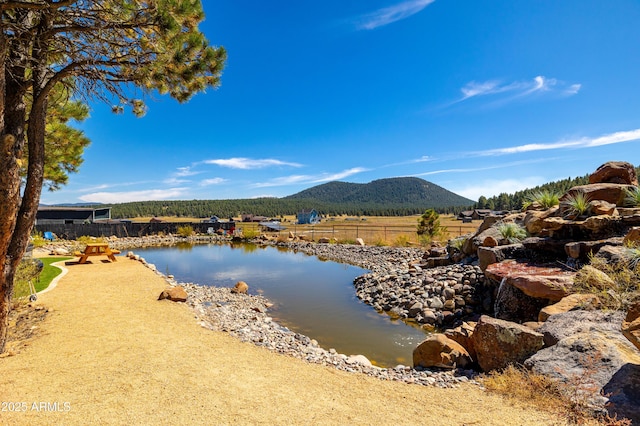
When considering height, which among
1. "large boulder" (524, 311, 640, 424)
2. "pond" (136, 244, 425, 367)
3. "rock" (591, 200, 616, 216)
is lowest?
"pond" (136, 244, 425, 367)

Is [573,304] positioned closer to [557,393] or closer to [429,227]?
[557,393]

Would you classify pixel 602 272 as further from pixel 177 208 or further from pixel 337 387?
pixel 177 208

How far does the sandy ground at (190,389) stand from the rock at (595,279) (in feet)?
9.28

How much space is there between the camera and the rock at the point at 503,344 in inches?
170

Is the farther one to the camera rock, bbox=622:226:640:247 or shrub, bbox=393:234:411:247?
shrub, bbox=393:234:411:247

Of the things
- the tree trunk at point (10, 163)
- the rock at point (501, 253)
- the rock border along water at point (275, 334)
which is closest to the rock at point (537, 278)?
the rock at point (501, 253)

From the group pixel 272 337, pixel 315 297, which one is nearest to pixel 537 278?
pixel 272 337

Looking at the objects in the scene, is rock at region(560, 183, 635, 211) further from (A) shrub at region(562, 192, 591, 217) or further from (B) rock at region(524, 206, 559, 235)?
(B) rock at region(524, 206, 559, 235)

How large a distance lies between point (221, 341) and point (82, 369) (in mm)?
2152

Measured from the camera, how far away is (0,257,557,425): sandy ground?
3.23 metres

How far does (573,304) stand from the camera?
5.09 meters

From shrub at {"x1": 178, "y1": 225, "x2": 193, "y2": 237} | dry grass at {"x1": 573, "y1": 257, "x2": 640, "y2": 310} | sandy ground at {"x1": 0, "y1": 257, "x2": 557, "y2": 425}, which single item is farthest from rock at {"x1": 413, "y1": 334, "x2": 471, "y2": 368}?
shrub at {"x1": 178, "y1": 225, "x2": 193, "y2": 237}

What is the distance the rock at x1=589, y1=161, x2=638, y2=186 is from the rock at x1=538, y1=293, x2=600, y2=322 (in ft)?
18.8

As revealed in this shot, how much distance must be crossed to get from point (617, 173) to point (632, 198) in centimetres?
180
